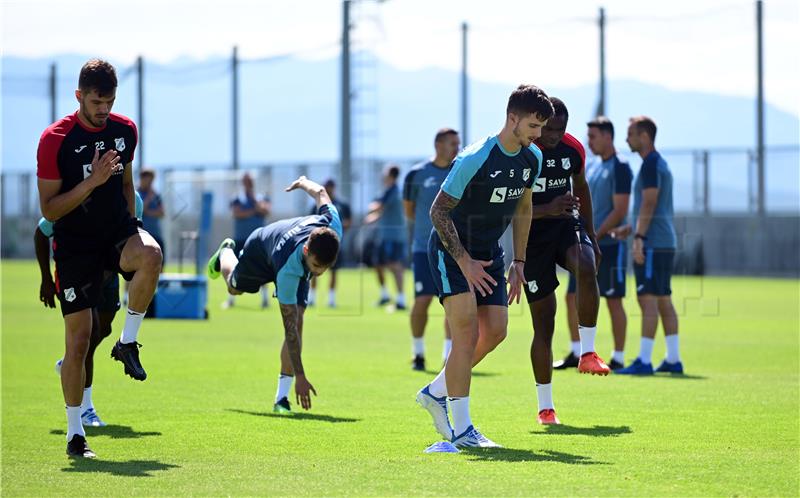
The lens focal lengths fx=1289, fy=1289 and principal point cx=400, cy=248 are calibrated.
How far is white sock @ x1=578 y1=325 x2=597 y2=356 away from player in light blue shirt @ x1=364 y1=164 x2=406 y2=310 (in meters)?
12.0

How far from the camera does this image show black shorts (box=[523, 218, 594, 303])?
34.6 feet

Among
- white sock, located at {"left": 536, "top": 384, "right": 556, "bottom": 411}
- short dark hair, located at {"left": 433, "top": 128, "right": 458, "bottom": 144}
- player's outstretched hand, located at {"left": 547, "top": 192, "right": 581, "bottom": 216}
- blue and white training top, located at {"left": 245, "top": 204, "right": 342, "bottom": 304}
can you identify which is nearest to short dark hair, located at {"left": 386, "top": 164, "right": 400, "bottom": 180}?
short dark hair, located at {"left": 433, "top": 128, "right": 458, "bottom": 144}

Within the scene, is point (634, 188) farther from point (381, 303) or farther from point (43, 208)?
point (381, 303)

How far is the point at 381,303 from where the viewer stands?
1041 inches

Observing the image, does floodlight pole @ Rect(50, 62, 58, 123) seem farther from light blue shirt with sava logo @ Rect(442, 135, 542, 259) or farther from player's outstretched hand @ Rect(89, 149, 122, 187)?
light blue shirt with sava logo @ Rect(442, 135, 542, 259)

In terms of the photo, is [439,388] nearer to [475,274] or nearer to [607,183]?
[475,274]

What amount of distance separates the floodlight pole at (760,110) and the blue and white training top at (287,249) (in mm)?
33480

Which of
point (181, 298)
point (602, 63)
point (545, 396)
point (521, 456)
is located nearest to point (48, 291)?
point (521, 456)

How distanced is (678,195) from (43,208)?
37730 mm

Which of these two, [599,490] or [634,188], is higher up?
[634,188]

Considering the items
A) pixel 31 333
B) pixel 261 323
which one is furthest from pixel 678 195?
pixel 31 333

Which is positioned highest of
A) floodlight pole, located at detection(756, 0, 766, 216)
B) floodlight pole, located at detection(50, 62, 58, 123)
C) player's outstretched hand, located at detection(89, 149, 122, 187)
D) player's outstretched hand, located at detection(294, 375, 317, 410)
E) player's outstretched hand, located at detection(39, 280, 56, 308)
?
floodlight pole, located at detection(50, 62, 58, 123)

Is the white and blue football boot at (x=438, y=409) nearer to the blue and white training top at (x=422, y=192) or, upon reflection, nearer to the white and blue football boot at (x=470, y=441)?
the white and blue football boot at (x=470, y=441)

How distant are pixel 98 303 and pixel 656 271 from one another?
670 cm
